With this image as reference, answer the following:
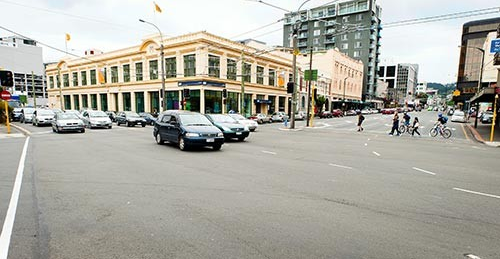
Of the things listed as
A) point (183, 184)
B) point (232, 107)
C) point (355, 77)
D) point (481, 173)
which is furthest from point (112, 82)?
point (355, 77)

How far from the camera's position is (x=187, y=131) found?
11.0 metres

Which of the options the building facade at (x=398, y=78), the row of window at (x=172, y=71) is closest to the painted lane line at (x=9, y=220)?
the row of window at (x=172, y=71)

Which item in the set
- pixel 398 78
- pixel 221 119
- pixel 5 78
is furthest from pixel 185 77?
pixel 398 78

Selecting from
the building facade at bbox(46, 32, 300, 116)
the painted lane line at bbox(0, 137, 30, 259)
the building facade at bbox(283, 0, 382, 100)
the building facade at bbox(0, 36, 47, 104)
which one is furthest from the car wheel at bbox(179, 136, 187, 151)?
the building facade at bbox(0, 36, 47, 104)

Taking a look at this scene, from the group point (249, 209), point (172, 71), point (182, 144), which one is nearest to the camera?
point (249, 209)

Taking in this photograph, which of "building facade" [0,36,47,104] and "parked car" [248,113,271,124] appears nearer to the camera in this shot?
"parked car" [248,113,271,124]

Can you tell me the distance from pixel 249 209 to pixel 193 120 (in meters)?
7.91

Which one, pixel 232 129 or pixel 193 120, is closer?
pixel 193 120

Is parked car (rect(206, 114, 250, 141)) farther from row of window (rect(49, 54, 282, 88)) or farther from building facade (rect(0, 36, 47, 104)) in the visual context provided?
building facade (rect(0, 36, 47, 104))

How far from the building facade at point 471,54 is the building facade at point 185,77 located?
186 feet

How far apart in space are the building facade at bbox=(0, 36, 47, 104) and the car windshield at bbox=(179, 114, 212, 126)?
4212 inches

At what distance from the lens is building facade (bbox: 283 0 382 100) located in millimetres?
76812

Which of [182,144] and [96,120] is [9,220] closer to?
[182,144]

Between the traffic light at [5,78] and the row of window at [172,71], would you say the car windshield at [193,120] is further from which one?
the row of window at [172,71]
